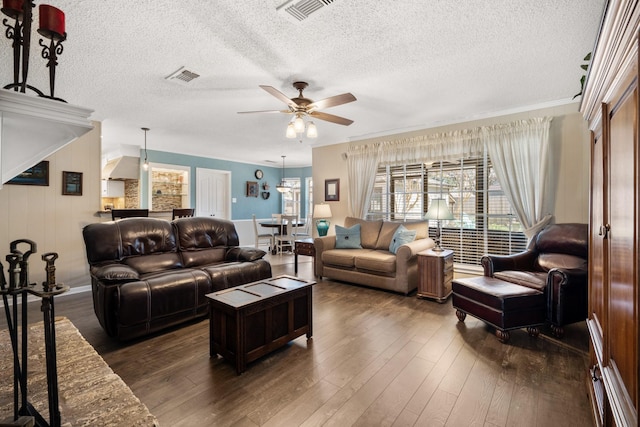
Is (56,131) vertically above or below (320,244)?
above

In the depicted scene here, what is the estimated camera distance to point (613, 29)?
929 millimetres

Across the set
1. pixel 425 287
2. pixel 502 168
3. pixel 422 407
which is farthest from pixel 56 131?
pixel 502 168

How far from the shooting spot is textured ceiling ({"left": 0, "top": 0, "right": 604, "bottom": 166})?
83.4 inches

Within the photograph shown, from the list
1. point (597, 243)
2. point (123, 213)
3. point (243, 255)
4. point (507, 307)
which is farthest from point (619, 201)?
point (123, 213)

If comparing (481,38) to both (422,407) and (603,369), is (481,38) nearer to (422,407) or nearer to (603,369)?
(603,369)

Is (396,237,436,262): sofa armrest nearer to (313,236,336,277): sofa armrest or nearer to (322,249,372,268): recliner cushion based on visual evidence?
(322,249,372,268): recliner cushion

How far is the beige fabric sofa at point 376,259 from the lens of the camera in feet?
12.6

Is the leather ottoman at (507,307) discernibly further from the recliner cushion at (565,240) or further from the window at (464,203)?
the window at (464,203)

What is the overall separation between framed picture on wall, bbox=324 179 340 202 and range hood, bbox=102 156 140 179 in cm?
415

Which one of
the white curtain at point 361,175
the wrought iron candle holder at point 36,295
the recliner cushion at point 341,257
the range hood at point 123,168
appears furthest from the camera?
the range hood at point 123,168

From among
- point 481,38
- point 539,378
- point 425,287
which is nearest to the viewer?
point 539,378

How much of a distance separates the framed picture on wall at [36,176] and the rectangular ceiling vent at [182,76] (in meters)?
2.34

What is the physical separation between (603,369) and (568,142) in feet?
12.0

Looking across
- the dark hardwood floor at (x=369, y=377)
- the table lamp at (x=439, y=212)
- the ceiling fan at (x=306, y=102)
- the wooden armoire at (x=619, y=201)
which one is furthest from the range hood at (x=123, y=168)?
the wooden armoire at (x=619, y=201)
